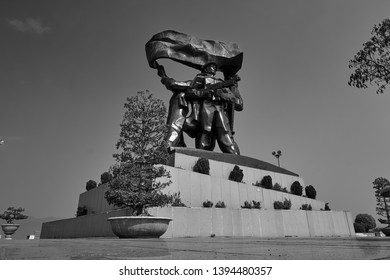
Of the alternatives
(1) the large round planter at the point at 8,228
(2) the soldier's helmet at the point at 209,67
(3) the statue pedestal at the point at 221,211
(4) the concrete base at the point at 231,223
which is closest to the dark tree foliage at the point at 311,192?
(3) the statue pedestal at the point at 221,211

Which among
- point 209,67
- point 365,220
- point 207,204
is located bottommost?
point 207,204

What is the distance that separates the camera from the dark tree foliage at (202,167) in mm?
14144

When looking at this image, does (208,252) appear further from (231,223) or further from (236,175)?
(236,175)

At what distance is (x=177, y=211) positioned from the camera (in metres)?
10.6

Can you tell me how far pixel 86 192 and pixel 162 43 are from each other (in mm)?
9176

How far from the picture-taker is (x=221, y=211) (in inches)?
462

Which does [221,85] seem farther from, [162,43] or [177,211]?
[177,211]

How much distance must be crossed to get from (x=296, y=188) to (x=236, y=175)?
15.4 ft

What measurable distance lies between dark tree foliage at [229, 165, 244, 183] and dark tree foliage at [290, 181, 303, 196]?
413 cm

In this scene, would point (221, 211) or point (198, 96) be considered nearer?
point (221, 211)

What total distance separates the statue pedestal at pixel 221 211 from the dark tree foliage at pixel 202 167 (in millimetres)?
408

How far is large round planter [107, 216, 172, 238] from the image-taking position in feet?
24.7

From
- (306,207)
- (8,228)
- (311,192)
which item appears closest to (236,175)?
(306,207)
